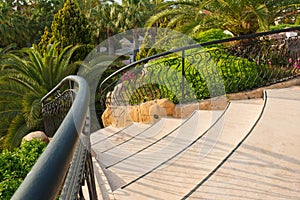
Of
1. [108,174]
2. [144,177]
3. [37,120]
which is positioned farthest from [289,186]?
[37,120]

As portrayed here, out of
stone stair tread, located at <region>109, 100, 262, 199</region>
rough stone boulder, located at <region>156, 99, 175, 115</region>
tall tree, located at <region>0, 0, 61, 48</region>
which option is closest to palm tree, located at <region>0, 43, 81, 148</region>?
rough stone boulder, located at <region>156, 99, 175, 115</region>

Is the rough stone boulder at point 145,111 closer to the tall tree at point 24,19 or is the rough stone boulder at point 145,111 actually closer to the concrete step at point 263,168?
the concrete step at point 263,168

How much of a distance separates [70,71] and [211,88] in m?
5.97

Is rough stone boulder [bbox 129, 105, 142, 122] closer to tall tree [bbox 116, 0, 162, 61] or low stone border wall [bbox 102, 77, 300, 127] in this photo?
low stone border wall [bbox 102, 77, 300, 127]

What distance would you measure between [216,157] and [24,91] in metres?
7.45

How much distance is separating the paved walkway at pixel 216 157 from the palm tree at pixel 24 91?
15.4 feet

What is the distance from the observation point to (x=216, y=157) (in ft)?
9.85

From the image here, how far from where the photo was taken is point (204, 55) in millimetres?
5770

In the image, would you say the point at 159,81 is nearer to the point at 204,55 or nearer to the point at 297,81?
the point at 204,55

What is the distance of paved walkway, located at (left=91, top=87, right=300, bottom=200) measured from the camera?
7.91ft

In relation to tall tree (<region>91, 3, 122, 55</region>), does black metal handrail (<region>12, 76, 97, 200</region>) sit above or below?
below

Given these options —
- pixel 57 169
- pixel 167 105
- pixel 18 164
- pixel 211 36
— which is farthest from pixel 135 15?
pixel 57 169

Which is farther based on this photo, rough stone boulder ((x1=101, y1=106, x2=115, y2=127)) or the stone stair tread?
rough stone boulder ((x1=101, y1=106, x2=115, y2=127))

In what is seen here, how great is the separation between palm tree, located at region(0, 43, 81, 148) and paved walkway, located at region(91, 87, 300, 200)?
469cm
